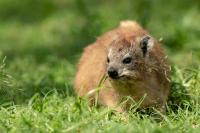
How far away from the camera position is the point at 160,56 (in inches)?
331

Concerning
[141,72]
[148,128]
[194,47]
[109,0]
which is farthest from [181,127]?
[109,0]

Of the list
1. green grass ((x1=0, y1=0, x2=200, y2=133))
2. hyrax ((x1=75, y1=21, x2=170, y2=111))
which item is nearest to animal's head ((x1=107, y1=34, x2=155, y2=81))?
hyrax ((x1=75, y1=21, x2=170, y2=111))

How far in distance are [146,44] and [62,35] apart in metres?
5.72

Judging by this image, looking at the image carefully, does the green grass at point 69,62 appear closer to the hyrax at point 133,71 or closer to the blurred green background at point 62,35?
the blurred green background at point 62,35

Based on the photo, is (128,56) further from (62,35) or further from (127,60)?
(62,35)

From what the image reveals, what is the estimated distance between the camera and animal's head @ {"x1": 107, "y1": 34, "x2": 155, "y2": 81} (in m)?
7.74

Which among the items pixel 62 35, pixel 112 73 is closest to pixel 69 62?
pixel 62 35

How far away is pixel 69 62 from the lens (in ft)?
36.3

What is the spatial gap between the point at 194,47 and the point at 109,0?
638 cm

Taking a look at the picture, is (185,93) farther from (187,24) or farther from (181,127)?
(187,24)

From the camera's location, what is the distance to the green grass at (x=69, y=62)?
7109 mm

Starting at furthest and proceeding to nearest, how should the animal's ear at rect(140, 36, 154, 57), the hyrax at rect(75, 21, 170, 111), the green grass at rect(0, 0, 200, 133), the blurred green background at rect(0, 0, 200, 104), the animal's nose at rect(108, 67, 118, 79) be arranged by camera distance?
the blurred green background at rect(0, 0, 200, 104)
the animal's ear at rect(140, 36, 154, 57)
the hyrax at rect(75, 21, 170, 111)
the animal's nose at rect(108, 67, 118, 79)
the green grass at rect(0, 0, 200, 133)

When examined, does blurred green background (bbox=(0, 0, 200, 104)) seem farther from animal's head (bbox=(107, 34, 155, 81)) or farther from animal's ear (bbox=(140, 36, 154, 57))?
animal's ear (bbox=(140, 36, 154, 57))

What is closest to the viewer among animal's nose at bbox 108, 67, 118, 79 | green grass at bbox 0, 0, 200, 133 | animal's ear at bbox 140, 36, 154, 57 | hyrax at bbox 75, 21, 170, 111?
green grass at bbox 0, 0, 200, 133
